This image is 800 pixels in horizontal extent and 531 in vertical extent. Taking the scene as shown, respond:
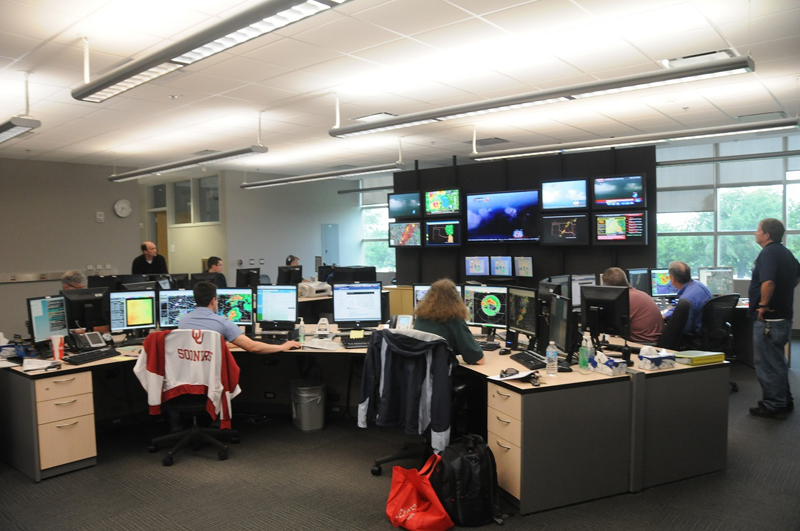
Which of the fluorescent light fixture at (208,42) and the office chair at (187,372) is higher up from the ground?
the fluorescent light fixture at (208,42)

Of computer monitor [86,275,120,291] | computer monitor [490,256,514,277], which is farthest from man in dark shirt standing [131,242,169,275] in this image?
computer monitor [490,256,514,277]

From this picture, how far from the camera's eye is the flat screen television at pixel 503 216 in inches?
306

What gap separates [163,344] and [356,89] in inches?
122

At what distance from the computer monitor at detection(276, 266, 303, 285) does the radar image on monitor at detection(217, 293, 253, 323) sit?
3.69m

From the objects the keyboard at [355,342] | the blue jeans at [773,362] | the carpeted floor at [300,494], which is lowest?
the carpeted floor at [300,494]

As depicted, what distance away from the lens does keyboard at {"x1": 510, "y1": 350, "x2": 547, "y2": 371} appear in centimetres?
343

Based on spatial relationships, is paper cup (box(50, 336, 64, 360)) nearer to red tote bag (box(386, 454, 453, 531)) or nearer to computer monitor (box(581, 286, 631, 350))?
red tote bag (box(386, 454, 453, 531))

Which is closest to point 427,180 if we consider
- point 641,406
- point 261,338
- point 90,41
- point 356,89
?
point 356,89

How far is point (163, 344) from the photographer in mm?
3695

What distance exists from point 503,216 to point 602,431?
507 cm

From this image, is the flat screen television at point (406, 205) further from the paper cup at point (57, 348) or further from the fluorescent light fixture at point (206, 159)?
the paper cup at point (57, 348)

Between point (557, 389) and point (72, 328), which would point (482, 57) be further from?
point (72, 328)

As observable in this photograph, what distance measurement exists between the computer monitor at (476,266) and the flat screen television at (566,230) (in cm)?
99

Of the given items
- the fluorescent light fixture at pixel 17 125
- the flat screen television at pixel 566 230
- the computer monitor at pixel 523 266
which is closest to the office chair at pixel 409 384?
the fluorescent light fixture at pixel 17 125
